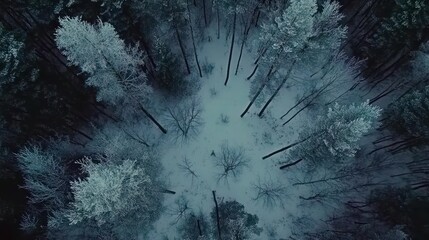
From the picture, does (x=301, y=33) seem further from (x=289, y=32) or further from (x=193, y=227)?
(x=193, y=227)

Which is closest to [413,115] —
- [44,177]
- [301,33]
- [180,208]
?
[301,33]

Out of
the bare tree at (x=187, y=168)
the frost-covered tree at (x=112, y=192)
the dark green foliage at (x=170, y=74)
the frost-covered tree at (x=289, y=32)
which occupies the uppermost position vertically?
the dark green foliage at (x=170, y=74)

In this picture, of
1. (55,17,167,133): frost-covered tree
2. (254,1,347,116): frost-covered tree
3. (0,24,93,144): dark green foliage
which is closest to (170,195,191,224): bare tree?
(55,17,167,133): frost-covered tree

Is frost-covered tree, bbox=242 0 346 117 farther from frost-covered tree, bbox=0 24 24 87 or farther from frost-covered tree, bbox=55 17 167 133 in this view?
frost-covered tree, bbox=0 24 24 87

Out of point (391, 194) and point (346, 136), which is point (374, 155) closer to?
point (391, 194)

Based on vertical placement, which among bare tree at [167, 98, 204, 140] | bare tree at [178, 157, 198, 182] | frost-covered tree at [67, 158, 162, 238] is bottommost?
frost-covered tree at [67, 158, 162, 238]

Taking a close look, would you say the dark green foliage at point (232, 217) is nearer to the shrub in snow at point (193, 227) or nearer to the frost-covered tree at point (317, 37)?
the shrub in snow at point (193, 227)

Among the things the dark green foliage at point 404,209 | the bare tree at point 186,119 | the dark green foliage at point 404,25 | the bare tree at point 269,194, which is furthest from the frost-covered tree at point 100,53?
the dark green foliage at point 404,209
